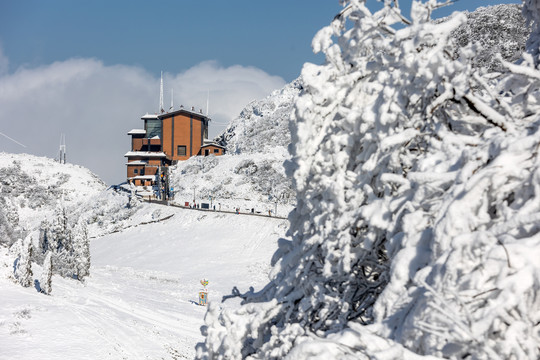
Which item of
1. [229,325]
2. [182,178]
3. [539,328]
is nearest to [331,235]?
[229,325]

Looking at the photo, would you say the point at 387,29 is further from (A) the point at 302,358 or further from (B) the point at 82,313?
(B) the point at 82,313

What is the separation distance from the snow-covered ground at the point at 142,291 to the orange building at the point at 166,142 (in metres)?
29.0

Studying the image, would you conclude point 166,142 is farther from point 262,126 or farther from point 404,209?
point 404,209

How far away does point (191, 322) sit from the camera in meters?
23.5

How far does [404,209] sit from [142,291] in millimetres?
29315

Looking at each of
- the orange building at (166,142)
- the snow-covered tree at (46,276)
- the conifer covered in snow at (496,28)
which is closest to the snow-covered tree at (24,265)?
the snow-covered tree at (46,276)

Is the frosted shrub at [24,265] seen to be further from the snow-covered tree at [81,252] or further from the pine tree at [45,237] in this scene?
the pine tree at [45,237]

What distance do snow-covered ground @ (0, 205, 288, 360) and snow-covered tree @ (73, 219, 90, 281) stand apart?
1023 mm

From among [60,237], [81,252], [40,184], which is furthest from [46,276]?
[40,184]

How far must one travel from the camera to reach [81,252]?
1257 inches

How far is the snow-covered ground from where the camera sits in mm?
17125

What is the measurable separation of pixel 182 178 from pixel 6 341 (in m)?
64.7

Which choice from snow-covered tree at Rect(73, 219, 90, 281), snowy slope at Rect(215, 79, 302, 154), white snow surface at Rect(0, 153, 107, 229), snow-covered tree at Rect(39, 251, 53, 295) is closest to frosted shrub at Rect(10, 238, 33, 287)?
snow-covered tree at Rect(39, 251, 53, 295)

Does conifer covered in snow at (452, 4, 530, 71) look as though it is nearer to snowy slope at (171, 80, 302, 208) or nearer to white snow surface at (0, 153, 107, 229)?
snowy slope at (171, 80, 302, 208)
